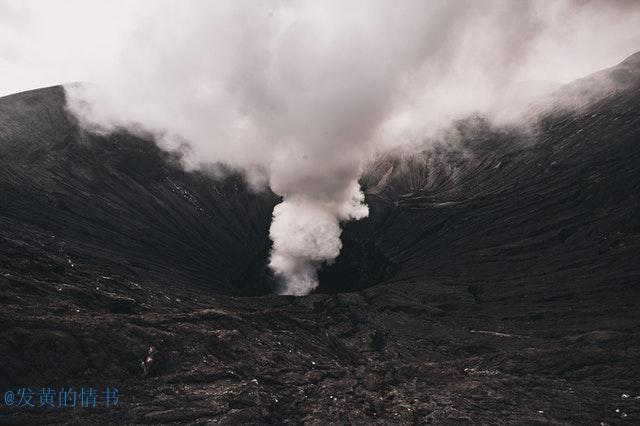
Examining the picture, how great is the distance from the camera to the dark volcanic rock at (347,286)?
91.7ft

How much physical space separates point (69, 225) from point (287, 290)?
42.3 meters

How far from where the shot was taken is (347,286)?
90.3 m

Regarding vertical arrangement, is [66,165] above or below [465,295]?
above

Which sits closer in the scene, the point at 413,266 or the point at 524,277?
the point at 524,277

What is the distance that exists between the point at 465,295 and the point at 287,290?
38.7m

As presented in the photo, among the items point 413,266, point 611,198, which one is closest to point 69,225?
point 413,266

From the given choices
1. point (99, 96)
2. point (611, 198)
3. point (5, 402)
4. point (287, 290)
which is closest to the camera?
point (5, 402)

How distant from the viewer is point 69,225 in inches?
2638

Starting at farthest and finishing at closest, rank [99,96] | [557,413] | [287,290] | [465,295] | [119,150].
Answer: [99,96] < [119,150] < [287,290] < [465,295] < [557,413]

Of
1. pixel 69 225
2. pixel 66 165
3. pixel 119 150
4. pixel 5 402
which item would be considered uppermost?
pixel 119 150

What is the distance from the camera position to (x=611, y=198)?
254 ft

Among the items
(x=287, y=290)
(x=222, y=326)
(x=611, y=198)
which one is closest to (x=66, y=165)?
(x=287, y=290)

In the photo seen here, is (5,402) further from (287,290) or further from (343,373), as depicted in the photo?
(287,290)

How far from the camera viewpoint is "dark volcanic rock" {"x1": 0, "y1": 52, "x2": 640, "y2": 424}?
2794 centimetres
